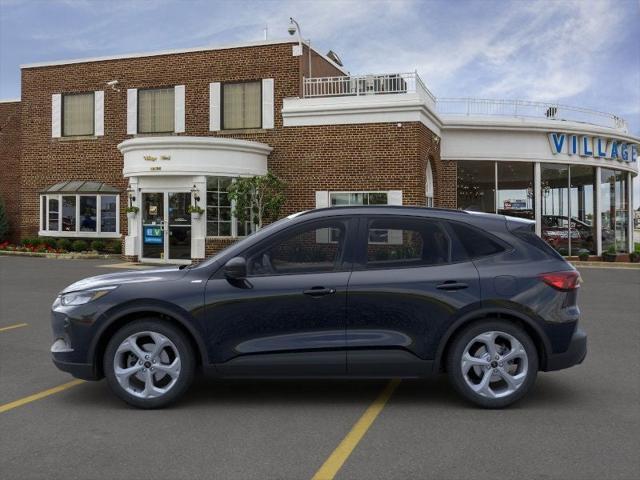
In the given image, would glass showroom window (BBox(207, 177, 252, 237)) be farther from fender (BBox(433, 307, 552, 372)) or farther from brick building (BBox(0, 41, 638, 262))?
fender (BBox(433, 307, 552, 372))

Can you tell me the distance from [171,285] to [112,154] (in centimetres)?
2010

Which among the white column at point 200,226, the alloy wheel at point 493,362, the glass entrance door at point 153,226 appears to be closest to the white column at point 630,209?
the white column at point 200,226

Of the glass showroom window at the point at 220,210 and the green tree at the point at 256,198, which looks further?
the glass showroom window at the point at 220,210

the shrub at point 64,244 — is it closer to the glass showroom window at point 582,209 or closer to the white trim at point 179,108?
the white trim at point 179,108

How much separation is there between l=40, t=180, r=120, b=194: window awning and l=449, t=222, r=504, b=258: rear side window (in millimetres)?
20147

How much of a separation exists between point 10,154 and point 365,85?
16417 millimetres

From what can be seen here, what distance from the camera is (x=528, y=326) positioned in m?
5.14

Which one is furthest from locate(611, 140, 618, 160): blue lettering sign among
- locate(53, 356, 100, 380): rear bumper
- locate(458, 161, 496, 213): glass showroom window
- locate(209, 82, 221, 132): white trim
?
locate(53, 356, 100, 380): rear bumper

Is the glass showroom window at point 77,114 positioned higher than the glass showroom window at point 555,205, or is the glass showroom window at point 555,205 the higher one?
the glass showroom window at point 77,114

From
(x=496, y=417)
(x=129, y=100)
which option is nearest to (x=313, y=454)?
(x=496, y=417)

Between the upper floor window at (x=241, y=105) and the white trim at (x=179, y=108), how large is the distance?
5.22 ft

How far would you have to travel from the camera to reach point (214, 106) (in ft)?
73.2

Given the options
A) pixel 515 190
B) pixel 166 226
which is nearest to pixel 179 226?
pixel 166 226

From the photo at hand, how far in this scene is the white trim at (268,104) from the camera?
21406 millimetres
